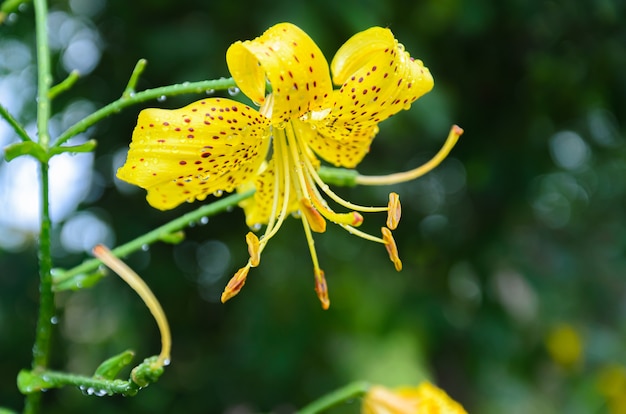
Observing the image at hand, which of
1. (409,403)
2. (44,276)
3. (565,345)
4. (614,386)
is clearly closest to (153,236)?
(44,276)

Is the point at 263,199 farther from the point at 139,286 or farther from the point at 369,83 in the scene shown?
the point at 139,286

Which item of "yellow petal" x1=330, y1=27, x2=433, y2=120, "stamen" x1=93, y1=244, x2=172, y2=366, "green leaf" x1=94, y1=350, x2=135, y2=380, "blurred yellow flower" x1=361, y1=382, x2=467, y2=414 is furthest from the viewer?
"blurred yellow flower" x1=361, y1=382, x2=467, y2=414

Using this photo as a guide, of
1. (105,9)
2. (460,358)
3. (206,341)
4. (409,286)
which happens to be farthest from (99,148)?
(460,358)

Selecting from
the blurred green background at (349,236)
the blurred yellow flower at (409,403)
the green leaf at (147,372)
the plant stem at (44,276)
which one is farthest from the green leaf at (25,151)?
the blurred green background at (349,236)

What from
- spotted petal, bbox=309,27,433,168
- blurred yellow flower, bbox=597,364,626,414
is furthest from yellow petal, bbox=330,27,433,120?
blurred yellow flower, bbox=597,364,626,414

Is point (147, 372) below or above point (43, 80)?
below

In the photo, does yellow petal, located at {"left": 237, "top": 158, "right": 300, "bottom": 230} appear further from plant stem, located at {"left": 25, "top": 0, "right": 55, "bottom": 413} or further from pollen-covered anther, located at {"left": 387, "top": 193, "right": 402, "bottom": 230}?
plant stem, located at {"left": 25, "top": 0, "right": 55, "bottom": 413}

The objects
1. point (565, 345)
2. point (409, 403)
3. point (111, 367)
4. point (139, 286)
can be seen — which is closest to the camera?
point (139, 286)

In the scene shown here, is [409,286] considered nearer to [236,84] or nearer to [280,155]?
[280,155]
